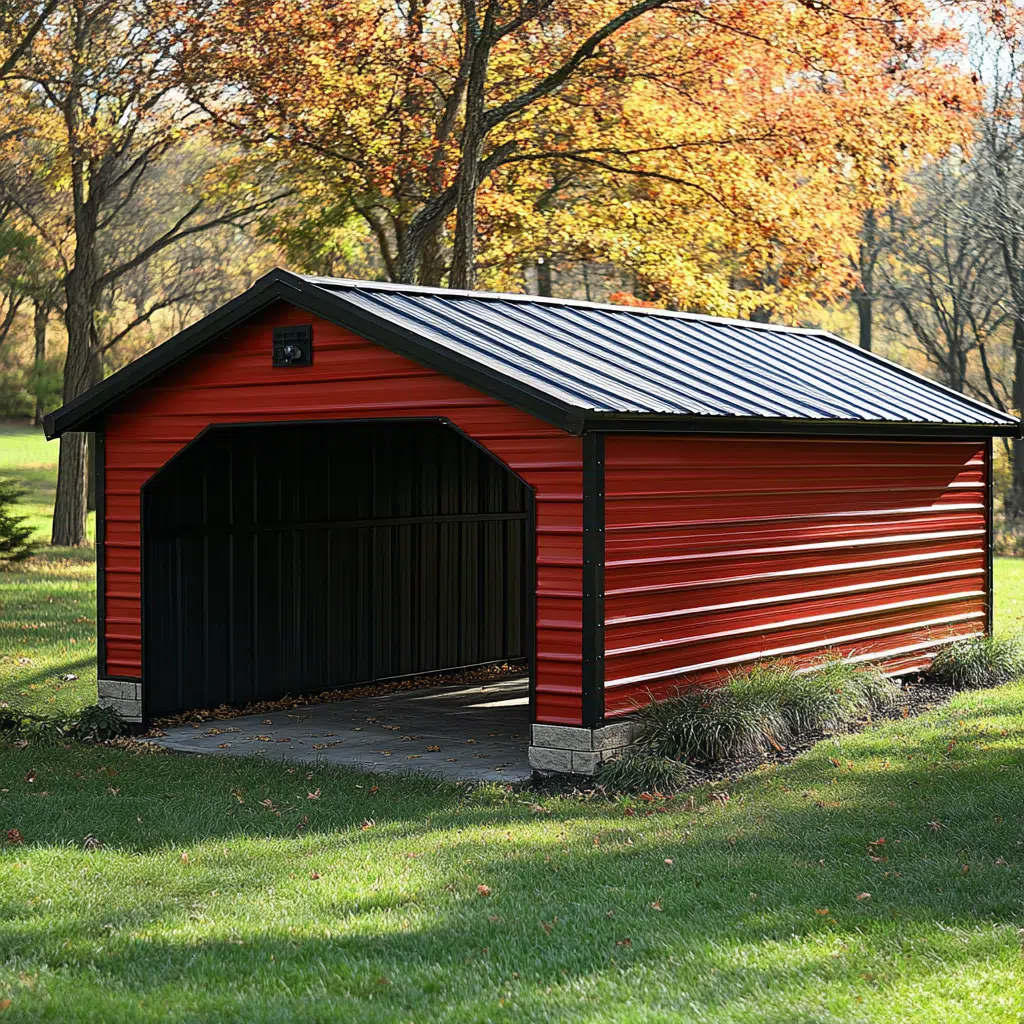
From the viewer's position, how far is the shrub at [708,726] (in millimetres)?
10625

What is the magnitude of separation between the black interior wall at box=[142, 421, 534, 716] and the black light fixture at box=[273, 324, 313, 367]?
83 cm

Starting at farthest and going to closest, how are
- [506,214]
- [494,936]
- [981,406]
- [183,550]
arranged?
[506,214]
[981,406]
[183,550]
[494,936]

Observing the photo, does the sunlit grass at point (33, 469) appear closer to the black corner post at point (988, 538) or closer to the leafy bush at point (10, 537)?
the leafy bush at point (10, 537)

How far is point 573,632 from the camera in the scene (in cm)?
1050

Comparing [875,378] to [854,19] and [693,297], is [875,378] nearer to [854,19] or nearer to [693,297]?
[854,19]

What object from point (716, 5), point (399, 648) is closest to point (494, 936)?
point (399, 648)

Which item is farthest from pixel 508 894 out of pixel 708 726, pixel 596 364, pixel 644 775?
pixel 596 364

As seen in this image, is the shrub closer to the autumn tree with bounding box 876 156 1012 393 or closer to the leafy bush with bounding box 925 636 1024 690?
the leafy bush with bounding box 925 636 1024 690

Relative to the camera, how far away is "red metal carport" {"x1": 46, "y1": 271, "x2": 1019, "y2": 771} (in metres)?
10.6

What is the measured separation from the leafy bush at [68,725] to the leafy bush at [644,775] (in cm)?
435

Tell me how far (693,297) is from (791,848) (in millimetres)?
18262

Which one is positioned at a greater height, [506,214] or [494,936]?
[506,214]

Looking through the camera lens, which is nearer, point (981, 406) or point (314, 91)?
point (981, 406)

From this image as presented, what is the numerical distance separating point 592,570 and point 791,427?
8.83ft
